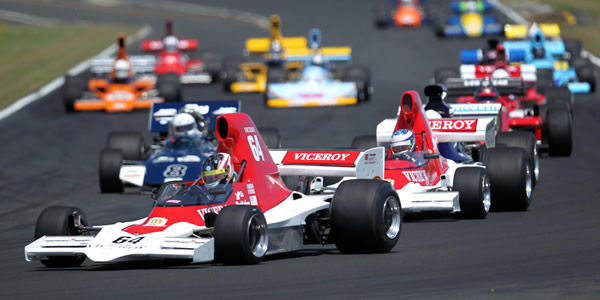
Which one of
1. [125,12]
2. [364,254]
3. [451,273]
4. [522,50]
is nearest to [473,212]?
[364,254]

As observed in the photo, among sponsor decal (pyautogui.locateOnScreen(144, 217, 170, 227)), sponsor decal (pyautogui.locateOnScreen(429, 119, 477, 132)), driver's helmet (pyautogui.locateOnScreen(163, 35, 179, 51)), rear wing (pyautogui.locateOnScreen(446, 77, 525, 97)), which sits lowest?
sponsor decal (pyautogui.locateOnScreen(144, 217, 170, 227))

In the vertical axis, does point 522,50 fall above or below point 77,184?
above

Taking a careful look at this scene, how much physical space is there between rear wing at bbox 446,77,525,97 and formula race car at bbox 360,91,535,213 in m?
6.55

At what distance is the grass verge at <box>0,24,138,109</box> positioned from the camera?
38281mm

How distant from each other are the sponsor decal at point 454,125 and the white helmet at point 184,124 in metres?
4.57

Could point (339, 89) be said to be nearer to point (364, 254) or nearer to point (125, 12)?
point (364, 254)

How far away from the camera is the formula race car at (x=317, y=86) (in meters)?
32.8

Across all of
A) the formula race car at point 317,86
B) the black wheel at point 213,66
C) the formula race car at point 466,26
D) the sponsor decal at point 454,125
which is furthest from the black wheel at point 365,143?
the formula race car at point 466,26

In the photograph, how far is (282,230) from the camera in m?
12.2

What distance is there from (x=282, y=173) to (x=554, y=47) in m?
21.6

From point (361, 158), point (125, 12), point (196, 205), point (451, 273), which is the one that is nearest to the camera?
point (451, 273)

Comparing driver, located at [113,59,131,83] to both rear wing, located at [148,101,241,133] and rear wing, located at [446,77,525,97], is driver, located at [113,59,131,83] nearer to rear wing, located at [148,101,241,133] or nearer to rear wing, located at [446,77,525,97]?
rear wing, located at [148,101,241,133]

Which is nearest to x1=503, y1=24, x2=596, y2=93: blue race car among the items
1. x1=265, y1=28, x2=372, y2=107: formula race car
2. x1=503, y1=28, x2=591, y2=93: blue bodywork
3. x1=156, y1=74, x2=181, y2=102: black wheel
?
x1=503, y1=28, x2=591, y2=93: blue bodywork

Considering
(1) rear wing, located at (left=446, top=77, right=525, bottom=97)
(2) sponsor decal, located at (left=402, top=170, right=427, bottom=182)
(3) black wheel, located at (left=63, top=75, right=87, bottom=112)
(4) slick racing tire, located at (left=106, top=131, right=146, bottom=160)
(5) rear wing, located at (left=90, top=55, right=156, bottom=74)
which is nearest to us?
(2) sponsor decal, located at (left=402, top=170, right=427, bottom=182)
